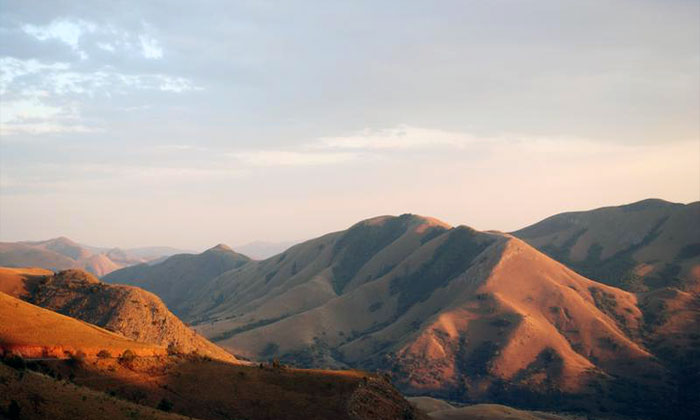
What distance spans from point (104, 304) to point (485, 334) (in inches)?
3660

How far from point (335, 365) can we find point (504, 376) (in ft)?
142

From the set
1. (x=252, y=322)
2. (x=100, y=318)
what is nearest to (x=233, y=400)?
(x=100, y=318)

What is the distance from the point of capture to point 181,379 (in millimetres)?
51531

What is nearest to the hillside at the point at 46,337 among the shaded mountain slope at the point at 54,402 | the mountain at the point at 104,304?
the shaded mountain slope at the point at 54,402

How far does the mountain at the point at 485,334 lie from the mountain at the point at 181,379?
264ft

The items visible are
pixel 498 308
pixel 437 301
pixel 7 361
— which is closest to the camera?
pixel 7 361

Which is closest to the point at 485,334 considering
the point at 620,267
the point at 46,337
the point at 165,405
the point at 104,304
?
the point at 620,267

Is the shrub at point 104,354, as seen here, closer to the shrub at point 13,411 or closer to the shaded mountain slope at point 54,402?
the shaded mountain slope at point 54,402

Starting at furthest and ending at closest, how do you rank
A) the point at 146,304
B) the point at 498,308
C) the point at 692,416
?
1. the point at 498,308
2. the point at 692,416
3. the point at 146,304

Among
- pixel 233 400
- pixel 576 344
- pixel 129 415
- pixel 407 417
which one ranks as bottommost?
pixel 576 344

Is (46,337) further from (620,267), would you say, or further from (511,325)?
(620,267)

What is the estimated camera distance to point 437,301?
171 metres

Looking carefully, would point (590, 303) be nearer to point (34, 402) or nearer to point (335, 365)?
point (335, 365)

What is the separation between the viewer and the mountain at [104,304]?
89.8m
